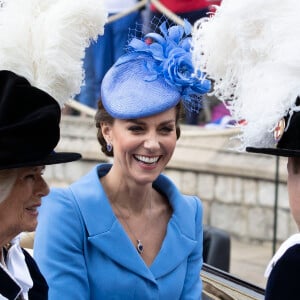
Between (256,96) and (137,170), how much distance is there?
0.84m

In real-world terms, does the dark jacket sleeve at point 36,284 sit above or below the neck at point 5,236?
below

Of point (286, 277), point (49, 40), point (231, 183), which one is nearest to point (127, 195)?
point (49, 40)

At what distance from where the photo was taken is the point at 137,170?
9.41 feet

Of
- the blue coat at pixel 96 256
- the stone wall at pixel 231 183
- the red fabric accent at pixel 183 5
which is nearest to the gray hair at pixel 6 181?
the blue coat at pixel 96 256

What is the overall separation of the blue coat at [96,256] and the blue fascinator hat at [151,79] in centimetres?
30

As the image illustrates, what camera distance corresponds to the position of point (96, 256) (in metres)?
2.73

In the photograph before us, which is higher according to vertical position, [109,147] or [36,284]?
[109,147]

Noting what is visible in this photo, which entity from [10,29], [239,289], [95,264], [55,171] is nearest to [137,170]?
[95,264]

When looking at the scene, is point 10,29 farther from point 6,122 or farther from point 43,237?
point 43,237

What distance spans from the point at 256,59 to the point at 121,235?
911 mm

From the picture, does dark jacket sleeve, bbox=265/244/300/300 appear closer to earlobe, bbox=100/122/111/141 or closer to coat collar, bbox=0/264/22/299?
coat collar, bbox=0/264/22/299

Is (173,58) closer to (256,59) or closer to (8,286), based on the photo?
(256,59)

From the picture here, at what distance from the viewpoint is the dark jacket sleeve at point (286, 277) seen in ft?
6.41

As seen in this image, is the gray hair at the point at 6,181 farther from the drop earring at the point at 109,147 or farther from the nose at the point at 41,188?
the drop earring at the point at 109,147
